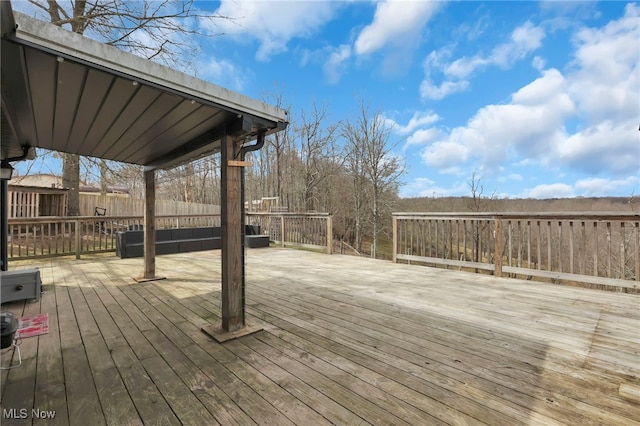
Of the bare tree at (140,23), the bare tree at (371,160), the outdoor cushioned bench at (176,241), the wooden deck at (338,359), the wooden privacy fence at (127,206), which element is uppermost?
the bare tree at (140,23)

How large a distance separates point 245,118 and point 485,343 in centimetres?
260

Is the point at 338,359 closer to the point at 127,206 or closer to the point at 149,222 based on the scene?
the point at 149,222

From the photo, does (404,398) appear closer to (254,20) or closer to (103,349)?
(103,349)

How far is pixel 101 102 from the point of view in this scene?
2236 mm

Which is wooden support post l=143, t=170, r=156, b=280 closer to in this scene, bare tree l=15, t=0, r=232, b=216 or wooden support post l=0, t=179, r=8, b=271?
wooden support post l=0, t=179, r=8, b=271

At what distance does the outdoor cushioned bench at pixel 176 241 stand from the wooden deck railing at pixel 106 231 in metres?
0.50

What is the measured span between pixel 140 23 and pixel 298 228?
696 cm

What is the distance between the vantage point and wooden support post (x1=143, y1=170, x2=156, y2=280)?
14.3 feet

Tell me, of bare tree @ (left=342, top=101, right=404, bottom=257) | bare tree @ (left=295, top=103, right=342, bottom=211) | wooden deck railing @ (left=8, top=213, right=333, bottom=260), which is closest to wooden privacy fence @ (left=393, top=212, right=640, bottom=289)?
wooden deck railing @ (left=8, top=213, right=333, bottom=260)

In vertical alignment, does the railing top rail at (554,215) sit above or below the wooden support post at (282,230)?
above

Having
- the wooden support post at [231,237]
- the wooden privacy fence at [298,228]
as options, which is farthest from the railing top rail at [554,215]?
the wooden support post at [231,237]

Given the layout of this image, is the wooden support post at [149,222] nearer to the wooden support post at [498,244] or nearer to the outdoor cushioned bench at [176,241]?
the outdoor cushioned bench at [176,241]

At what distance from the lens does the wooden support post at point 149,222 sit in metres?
4.37

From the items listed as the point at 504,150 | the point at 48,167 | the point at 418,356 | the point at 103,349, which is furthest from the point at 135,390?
the point at 504,150
